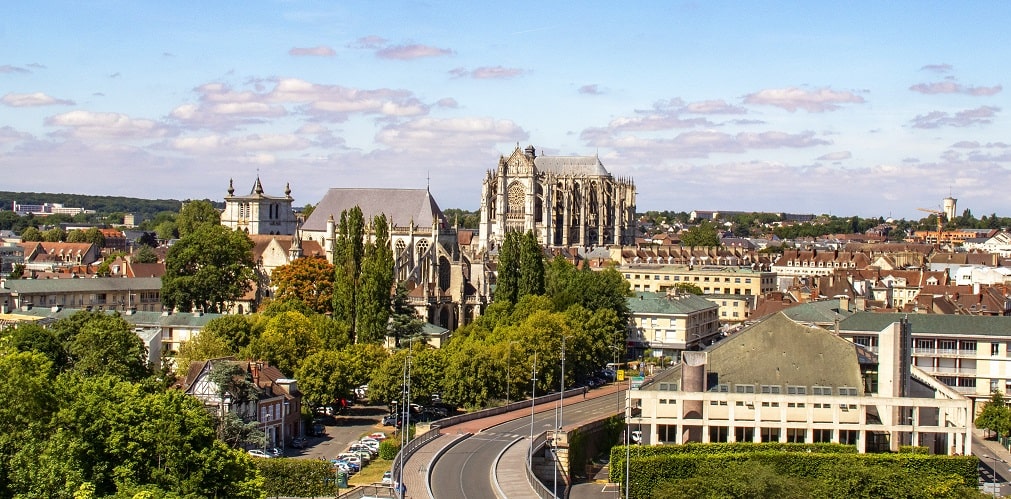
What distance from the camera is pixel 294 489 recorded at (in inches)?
2119

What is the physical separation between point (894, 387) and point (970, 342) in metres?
20.2

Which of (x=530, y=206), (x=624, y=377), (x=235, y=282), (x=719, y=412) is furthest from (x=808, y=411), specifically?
(x=530, y=206)

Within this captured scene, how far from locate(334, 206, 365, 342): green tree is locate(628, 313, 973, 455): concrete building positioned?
1113 inches

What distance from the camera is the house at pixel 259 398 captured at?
6219 centimetres

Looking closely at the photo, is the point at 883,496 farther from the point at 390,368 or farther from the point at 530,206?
the point at 530,206

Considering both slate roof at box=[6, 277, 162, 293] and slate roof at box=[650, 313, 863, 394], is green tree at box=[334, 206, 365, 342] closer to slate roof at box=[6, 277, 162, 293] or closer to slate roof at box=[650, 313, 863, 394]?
slate roof at box=[6, 277, 162, 293]

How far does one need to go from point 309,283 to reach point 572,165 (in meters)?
86.5

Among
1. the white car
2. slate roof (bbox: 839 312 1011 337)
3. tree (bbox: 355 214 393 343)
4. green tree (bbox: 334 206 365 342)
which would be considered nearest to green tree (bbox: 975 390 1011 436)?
slate roof (bbox: 839 312 1011 337)

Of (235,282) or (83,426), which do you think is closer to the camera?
(83,426)

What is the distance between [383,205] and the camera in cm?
12719

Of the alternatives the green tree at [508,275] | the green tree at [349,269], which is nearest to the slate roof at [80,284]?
the green tree at [349,269]

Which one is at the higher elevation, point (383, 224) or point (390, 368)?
point (383, 224)

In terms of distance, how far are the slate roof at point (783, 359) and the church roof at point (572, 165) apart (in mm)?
116562

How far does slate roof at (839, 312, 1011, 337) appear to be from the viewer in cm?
Result: 8025
